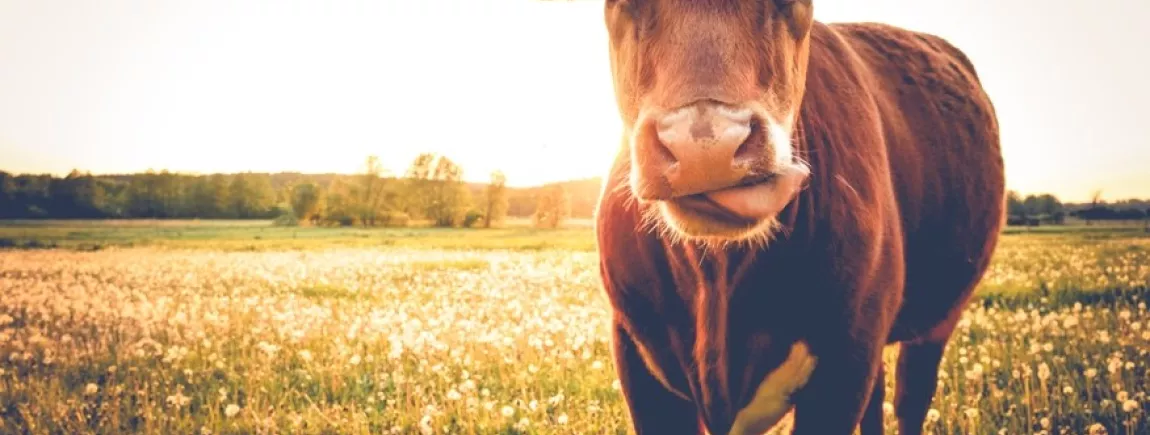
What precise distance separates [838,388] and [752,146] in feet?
4.15

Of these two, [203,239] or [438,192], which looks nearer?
[203,239]

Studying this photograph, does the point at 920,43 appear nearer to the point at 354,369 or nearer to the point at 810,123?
the point at 810,123

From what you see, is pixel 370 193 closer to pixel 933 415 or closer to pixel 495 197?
pixel 495 197

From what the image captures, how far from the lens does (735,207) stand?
1.93 metres

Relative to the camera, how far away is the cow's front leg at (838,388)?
2719 millimetres

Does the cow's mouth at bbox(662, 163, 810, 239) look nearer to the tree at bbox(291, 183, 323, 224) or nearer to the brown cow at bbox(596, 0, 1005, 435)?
the brown cow at bbox(596, 0, 1005, 435)

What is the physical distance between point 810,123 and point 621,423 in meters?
2.64

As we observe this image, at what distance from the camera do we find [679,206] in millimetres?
2051

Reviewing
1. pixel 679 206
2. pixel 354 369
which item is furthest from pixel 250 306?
pixel 679 206

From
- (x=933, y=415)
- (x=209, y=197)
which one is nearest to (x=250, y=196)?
(x=209, y=197)

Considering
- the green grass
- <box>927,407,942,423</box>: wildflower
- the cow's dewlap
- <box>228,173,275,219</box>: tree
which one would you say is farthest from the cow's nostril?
<box>228,173,275,219</box>: tree

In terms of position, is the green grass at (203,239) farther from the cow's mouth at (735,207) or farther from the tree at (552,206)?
the cow's mouth at (735,207)

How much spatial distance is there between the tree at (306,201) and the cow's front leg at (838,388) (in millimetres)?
82653

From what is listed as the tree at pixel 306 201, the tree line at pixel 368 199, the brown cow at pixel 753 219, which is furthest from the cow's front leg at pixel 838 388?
the tree at pixel 306 201
